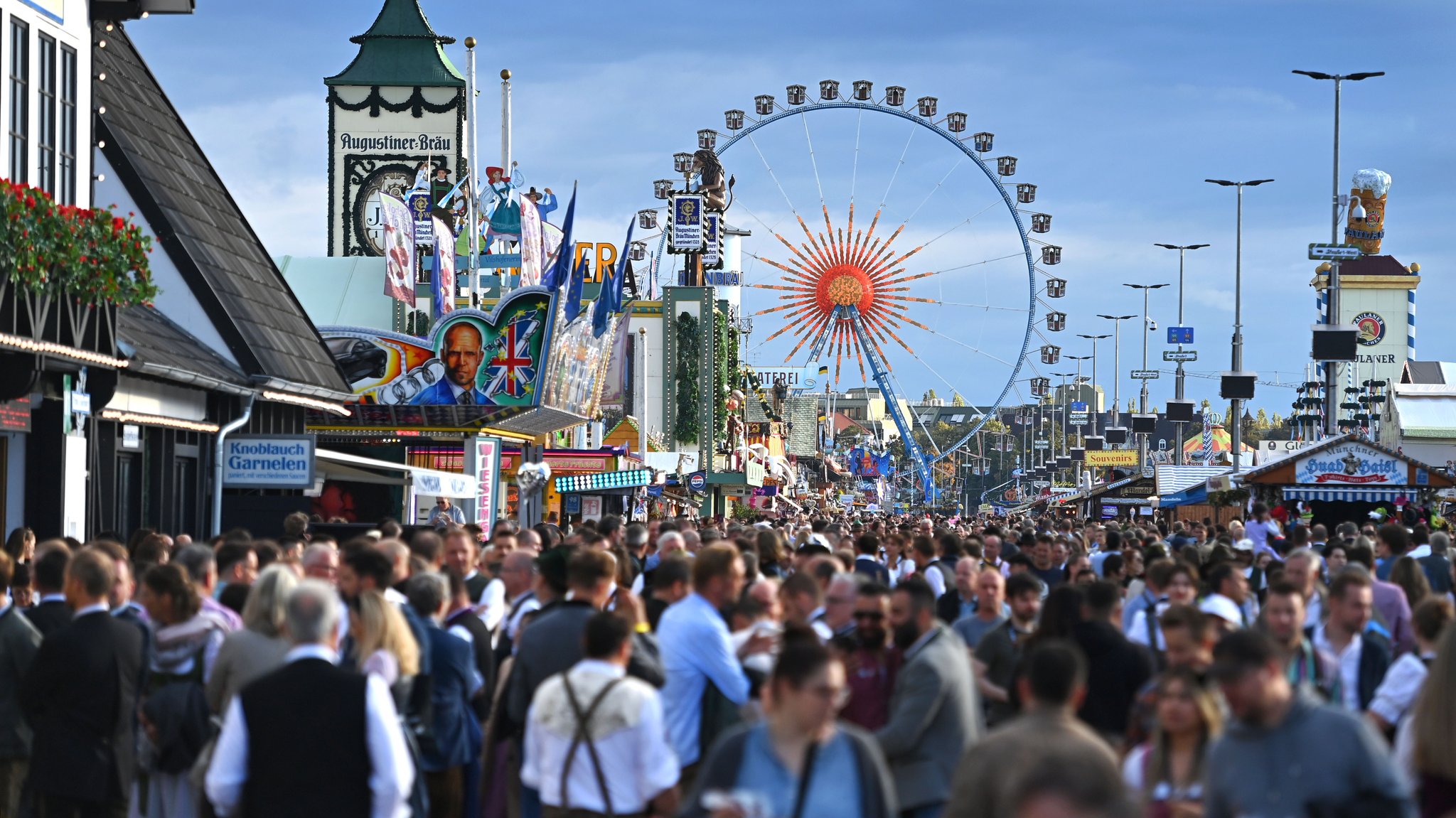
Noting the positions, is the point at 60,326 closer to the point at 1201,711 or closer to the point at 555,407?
the point at 1201,711

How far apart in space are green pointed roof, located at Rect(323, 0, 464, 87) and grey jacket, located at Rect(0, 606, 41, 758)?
62.8 meters

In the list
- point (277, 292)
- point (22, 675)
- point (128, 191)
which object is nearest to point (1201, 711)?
point (22, 675)

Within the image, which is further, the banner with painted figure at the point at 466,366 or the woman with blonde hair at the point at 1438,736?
the banner with painted figure at the point at 466,366

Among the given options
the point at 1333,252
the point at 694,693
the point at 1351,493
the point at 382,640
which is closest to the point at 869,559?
the point at 694,693

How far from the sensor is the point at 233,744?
6.08m

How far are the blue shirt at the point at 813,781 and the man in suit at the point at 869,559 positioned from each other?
302 inches

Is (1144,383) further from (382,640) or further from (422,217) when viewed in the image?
(382,640)

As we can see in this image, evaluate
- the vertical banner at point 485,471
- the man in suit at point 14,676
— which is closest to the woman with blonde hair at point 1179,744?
the man in suit at point 14,676

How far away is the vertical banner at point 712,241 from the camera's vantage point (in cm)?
6681

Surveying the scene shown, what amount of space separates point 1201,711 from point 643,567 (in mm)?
8770

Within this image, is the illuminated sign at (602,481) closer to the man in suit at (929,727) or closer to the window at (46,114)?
the window at (46,114)

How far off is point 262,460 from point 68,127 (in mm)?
4991

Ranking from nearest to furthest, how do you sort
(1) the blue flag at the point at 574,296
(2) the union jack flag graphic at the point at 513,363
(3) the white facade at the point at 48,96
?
(3) the white facade at the point at 48,96 < (2) the union jack flag graphic at the point at 513,363 < (1) the blue flag at the point at 574,296

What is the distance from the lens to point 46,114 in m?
17.2
